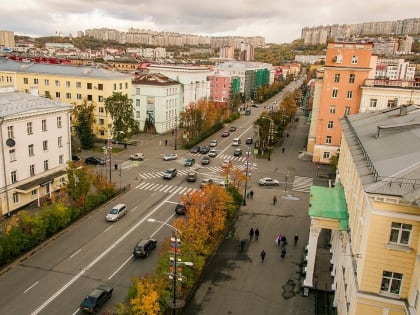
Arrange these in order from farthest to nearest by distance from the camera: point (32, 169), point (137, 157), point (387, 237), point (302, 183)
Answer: point (137, 157) < point (302, 183) < point (32, 169) < point (387, 237)

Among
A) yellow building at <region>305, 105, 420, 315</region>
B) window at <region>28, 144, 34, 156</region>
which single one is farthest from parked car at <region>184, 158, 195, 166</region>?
yellow building at <region>305, 105, 420, 315</region>

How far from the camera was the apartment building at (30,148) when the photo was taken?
39.3 m

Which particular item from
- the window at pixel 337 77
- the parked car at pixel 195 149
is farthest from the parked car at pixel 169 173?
the window at pixel 337 77

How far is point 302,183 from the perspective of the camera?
185ft

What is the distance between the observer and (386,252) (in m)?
18.1

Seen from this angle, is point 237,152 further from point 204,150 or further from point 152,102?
point 152,102

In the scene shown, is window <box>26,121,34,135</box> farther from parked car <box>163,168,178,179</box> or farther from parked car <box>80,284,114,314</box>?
parked car <box>80,284,114,314</box>

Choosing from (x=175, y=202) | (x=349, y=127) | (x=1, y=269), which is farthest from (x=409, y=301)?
(x=175, y=202)

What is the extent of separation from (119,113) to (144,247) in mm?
40688

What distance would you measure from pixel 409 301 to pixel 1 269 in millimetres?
28852

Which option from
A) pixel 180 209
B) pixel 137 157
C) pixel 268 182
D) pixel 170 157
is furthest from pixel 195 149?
pixel 180 209

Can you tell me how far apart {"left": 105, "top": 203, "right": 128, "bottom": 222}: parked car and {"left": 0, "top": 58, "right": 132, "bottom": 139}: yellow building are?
113ft

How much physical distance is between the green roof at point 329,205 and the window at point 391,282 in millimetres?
7580

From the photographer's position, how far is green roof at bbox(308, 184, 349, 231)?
90.3 feet
